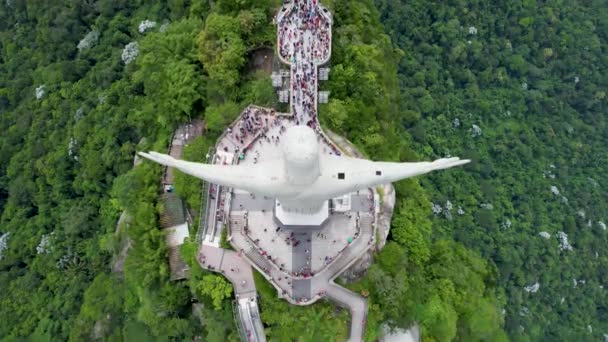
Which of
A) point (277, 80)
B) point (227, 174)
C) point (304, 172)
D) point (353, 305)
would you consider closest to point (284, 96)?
point (277, 80)

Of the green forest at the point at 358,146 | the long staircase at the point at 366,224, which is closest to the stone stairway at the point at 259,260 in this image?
the green forest at the point at 358,146

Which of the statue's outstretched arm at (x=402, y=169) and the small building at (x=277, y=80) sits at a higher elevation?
the statue's outstretched arm at (x=402, y=169)

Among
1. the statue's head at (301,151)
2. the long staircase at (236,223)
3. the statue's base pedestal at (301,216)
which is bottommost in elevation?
the long staircase at (236,223)

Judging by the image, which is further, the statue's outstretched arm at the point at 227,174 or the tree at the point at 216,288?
the tree at the point at 216,288

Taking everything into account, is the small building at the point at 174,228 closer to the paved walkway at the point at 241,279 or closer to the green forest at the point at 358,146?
the green forest at the point at 358,146

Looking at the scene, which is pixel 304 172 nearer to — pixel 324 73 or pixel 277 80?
pixel 277 80

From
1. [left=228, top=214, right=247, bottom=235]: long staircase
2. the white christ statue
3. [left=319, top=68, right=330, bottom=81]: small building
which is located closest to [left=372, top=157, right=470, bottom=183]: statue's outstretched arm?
the white christ statue

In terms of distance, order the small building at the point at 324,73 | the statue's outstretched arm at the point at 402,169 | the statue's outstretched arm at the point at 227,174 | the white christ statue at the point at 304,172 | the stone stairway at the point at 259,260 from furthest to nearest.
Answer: the small building at the point at 324,73
the stone stairway at the point at 259,260
the statue's outstretched arm at the point at 227,174
the statue's outstretched arm at the point at 402,169
the white christ statue at the point at 304,172
